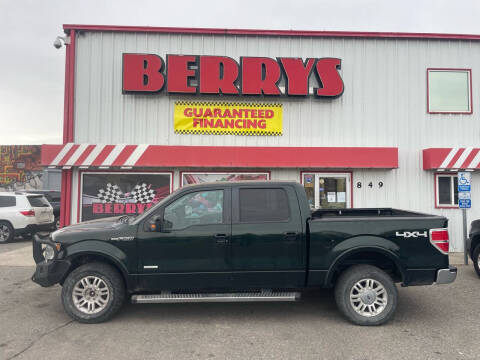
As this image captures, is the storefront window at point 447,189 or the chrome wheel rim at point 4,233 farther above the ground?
the storefront window at point 447,189

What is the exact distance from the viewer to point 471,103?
33.1ft

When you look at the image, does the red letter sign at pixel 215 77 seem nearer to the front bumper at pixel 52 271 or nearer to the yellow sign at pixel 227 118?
the yellow sign at pixel 227 118

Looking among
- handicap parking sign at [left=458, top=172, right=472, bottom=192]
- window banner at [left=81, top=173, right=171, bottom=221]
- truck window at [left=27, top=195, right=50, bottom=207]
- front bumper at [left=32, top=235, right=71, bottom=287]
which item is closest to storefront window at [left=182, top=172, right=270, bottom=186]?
window banner at [left=81, top=173, right=171, bottom=221]

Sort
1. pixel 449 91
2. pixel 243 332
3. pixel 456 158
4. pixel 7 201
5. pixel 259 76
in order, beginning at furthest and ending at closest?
pixel 7 201 → pixel 449 91 → pixel 259 76 → pixel 456 158 → pixel 243 332

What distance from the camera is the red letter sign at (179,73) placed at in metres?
→ 9.65

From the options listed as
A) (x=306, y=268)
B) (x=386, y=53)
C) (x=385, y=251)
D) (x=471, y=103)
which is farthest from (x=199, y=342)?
(x=471, y=103)

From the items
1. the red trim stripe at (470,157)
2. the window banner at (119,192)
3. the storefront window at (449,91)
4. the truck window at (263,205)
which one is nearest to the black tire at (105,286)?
the truck window at (263,205)

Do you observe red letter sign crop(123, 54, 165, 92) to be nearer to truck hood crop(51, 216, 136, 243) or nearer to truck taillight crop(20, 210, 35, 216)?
truck taillight crop(20, 210, 35, 216)

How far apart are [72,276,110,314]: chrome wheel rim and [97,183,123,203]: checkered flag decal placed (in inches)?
213

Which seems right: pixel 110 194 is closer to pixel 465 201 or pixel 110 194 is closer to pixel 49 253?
pixel 49 253

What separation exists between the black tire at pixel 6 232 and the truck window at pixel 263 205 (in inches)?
405

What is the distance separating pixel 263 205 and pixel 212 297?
1384 millimetres

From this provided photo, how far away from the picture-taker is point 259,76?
9.73 meters

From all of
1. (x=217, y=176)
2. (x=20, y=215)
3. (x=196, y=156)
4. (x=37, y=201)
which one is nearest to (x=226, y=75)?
(x=196, y=156)
